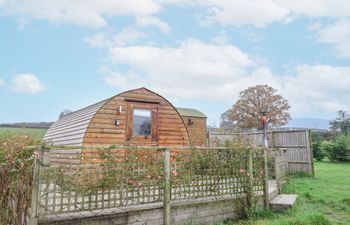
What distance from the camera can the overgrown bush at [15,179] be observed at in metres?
3.38

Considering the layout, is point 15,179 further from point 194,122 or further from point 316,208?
point 194,122

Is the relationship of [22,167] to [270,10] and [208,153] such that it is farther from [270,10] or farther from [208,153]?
[270,10]

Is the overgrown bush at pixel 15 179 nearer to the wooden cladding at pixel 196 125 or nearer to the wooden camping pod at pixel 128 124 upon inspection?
the wooden camping pod at pixel 128 124

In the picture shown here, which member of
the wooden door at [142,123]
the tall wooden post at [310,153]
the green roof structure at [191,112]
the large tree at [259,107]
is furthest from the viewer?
the large tree at [259,107]

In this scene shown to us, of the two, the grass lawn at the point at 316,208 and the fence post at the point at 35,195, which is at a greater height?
the fence post at the point at 35,195

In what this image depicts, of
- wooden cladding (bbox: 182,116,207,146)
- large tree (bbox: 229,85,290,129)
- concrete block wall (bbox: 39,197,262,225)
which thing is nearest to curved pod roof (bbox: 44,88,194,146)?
concrete block wall (bbox: 39,197,262,225)

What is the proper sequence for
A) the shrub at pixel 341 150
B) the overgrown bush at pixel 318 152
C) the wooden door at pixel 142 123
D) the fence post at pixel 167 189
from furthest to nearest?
the overgrown bush at pixel 318 152 → the shrub at pixel 341 150 → the wooden door at pixel 142 123 → the fence post at pixel 167 189

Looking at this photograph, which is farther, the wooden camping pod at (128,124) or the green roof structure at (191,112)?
the green roof structure at (191,112)

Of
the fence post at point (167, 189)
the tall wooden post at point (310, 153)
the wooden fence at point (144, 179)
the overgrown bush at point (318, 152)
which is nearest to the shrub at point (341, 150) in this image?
the overgrown bush at point (318, 152)

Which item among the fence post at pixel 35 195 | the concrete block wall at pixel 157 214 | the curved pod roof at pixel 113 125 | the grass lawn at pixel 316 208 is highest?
the curved pod roof at pixel 113 125

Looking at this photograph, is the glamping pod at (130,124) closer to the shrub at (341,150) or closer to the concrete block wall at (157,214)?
the concrete block wall at (157,214)

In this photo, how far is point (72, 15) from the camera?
9.72 m

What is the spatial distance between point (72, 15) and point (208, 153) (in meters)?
7.51

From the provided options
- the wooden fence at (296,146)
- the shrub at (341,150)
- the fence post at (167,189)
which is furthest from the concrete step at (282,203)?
the shrub at (341,150)
